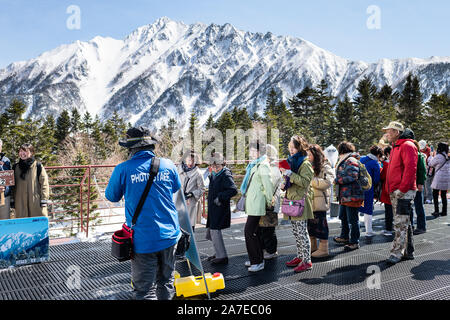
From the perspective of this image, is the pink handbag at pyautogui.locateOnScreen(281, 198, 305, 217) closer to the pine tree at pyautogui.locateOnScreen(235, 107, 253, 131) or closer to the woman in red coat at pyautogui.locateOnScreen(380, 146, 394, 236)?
the woman in red coat at pyautogui.locateOnScreen(380, 146, 394, 236)

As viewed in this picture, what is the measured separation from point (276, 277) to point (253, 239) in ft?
1.60

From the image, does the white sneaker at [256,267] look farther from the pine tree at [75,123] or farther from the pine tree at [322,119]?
the pine tree at [75,123]

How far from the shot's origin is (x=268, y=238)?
4.64 metres

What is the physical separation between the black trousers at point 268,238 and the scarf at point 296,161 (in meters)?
0.99

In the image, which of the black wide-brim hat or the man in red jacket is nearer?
the black wide-brim hat

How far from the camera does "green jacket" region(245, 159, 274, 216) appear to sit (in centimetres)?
396

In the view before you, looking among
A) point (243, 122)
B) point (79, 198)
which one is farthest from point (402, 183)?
point (243, 122)

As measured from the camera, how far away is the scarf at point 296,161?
3.96 metres

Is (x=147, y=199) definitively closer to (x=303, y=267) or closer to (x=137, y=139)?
(x=137, y=139)

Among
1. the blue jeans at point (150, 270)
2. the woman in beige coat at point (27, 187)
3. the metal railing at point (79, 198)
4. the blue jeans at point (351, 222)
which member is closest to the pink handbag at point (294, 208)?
the blue jeans at point (351, 222)

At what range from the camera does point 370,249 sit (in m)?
5.02

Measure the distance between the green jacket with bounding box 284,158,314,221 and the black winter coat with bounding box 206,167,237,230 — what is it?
692 millimetres

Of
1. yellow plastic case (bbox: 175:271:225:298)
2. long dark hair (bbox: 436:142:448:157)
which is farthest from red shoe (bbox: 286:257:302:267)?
long dark hair (bbox: 436:142:448:157)
